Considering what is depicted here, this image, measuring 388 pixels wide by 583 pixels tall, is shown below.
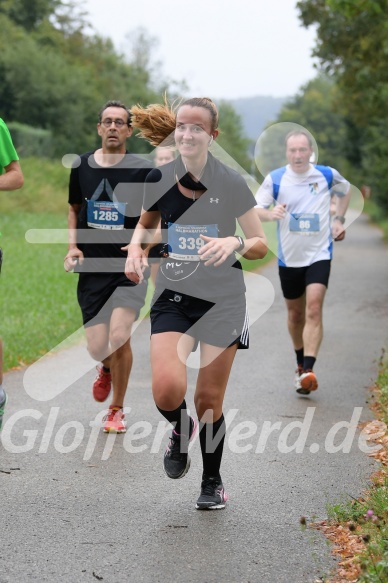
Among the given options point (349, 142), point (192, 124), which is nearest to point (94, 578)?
point (192, 124)

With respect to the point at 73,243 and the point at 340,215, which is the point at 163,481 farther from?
the point at 340,215

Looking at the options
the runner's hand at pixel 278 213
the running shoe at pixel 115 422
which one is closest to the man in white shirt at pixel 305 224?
the runner's hand at pixel 278 213

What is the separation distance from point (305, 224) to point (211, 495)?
14.5 ft

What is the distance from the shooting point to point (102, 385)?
8.20m

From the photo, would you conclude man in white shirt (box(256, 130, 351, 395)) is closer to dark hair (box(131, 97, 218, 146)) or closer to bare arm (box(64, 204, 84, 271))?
bare arm (box(64, 204, 84, 271))

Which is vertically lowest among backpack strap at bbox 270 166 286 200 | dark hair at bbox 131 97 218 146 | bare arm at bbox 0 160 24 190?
backpack strap at bbox 270 166 286 200

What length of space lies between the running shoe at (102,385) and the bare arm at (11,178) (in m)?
2.26

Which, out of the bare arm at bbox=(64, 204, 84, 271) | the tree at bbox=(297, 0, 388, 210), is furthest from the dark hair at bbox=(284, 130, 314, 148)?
the tree at bbox=(297, 0, 388, 210)

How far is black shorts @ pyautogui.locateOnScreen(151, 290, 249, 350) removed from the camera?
5668mm

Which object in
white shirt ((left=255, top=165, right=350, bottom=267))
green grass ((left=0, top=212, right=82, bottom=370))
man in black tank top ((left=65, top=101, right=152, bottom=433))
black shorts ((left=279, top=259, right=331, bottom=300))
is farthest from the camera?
green grass ((left=0, top=212, right=82, bottom=370))

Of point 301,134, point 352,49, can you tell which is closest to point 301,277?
point 301,134

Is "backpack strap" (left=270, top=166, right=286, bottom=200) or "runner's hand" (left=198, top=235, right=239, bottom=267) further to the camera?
"backpack strap" (left=270, top=166, right=286, bottom=200)

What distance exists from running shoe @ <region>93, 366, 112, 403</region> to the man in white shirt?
2.02 m

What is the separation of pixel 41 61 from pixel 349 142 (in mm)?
18559
